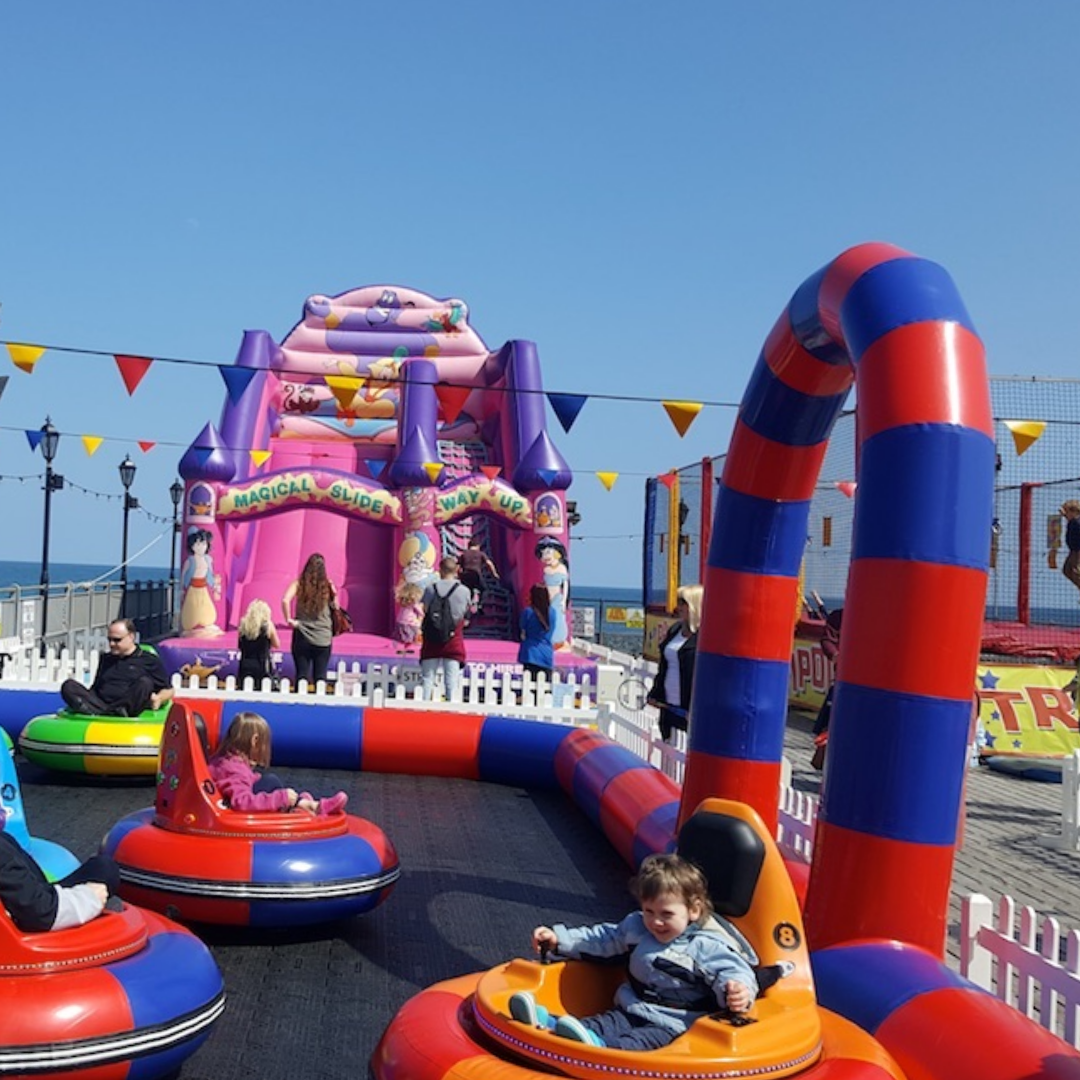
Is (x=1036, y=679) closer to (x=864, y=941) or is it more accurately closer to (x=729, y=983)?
(x=864, y=941)

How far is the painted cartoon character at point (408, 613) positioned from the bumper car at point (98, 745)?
6.79m

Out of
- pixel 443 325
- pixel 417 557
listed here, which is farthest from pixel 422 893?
pixel 443 325

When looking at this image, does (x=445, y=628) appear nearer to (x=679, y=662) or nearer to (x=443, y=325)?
(x=679, y=662)

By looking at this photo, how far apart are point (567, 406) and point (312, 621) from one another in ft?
8.76

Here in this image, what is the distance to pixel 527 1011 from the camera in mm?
2852

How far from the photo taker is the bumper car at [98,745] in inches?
298

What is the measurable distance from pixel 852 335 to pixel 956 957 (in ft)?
8.63

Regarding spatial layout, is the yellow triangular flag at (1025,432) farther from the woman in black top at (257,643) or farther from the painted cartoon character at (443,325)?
the painted cartoon character at (443,325)

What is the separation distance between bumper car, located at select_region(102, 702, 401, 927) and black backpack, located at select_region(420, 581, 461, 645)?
4.40 meters

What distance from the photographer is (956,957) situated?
508 cm

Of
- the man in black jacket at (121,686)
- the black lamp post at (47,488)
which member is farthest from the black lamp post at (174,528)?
the man in black jacket at (121,686)

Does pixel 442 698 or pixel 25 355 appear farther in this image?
pixel 442 698

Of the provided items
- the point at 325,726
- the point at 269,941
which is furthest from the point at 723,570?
the point at 325,726

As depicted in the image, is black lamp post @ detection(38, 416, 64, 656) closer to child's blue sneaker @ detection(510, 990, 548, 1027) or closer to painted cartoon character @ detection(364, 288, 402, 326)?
painted cartoon character @ detection(364, 288, 402, 326)
